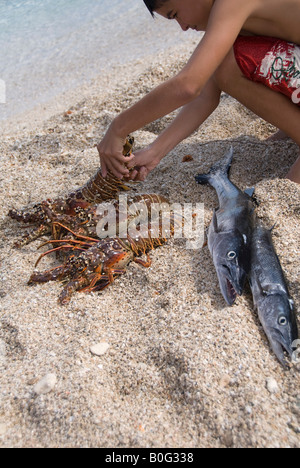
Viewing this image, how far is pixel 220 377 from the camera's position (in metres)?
2.07

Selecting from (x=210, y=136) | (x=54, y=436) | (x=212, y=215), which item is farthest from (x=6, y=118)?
(x=54, y=436)

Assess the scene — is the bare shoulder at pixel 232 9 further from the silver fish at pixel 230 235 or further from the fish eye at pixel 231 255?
the fish eye at pixel 231 255

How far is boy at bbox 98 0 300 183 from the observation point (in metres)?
2.43

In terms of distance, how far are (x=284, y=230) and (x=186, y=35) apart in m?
5.53

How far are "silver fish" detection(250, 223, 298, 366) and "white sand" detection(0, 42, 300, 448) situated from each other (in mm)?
92

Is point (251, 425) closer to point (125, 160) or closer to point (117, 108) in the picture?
point (125, 160)

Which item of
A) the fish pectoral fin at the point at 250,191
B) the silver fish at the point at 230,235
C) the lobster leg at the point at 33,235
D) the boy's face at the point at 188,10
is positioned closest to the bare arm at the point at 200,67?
the boy's face at the point at 188,10

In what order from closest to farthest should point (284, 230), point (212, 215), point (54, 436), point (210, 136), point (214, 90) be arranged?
point (54, 436) → point (284, 230) → point (212, 215) → point (214, 90) → point (210, 136)

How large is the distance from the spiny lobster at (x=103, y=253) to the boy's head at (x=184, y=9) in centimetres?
145

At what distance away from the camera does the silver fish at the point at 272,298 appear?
6.96 ft

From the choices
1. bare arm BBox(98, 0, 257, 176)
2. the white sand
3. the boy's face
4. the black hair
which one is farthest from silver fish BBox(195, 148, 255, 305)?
the black hair

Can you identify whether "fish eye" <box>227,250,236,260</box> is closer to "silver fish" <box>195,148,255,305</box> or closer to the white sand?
"silver fish" <box>195,148,255,305</box>

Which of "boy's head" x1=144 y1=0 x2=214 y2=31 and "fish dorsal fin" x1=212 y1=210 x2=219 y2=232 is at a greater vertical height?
"boy's head" x1=144 y1=0 x2=214 y2=31

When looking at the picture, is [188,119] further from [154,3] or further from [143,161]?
[154,3]
